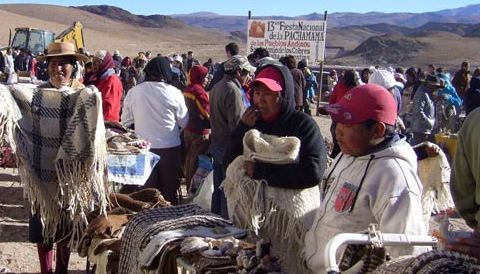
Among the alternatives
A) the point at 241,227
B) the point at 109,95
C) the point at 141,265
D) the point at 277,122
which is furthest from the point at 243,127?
the point at 109,95

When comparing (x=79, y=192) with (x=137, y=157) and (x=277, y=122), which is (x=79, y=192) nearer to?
(x=137, y=157)

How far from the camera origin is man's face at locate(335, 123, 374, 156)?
290cm

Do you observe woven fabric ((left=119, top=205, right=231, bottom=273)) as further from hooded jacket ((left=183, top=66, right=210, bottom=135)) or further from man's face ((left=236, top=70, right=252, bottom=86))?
hooded jacket ((left=183, top=66, right=210, bottom=135))

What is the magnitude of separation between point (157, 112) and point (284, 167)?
280 cm

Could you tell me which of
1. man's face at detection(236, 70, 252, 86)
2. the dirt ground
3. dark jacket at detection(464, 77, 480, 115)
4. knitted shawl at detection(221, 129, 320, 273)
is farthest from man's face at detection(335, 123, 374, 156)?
dark jacket at detection(464, 77, 480, 115)

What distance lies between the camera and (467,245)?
2.19 m

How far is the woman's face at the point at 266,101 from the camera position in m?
3.76

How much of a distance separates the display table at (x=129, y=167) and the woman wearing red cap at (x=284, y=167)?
5.78 ft

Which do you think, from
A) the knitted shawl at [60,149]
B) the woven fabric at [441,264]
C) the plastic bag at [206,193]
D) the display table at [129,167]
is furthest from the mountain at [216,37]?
the woven fabric at [441,264]

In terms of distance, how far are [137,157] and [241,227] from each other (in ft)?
6.83

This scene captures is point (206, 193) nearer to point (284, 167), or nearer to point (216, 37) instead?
point (284, 167)

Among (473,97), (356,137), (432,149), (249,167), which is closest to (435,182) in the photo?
(432,149)

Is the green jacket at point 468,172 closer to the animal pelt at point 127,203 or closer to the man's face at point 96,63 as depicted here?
the animal pelt at point 127,203

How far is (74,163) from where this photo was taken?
4488 millimetres
